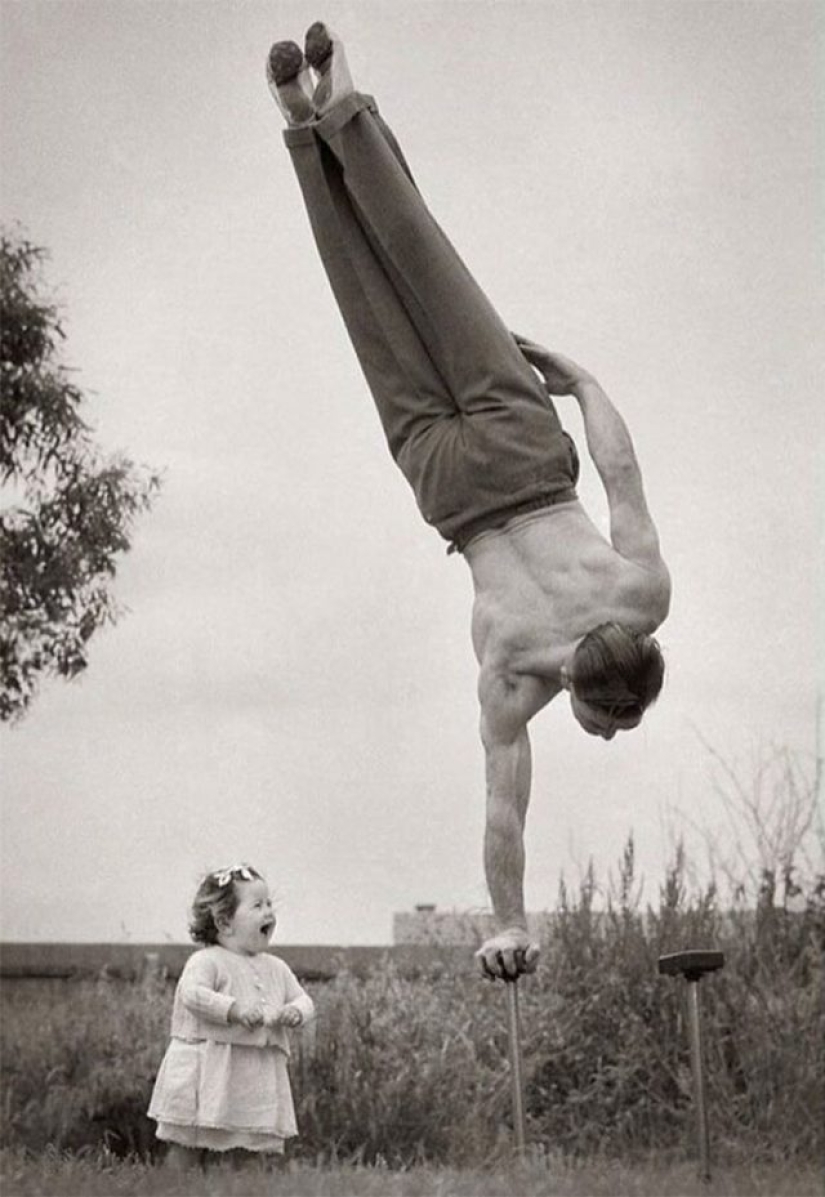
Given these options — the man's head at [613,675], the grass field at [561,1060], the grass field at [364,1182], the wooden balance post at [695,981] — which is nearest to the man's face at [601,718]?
the man's head at [613,675]

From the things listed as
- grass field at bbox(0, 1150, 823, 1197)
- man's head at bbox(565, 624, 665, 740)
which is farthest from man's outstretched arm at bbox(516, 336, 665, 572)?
grass field at bbox(0, 1150, 823, 1197)

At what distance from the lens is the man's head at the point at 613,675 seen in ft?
11.9

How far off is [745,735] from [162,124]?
3.19m

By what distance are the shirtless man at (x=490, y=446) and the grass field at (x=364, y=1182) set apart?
28.2 inches

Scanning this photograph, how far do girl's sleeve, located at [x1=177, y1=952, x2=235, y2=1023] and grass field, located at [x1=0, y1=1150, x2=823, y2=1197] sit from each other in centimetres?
37

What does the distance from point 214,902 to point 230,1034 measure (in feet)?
1.06

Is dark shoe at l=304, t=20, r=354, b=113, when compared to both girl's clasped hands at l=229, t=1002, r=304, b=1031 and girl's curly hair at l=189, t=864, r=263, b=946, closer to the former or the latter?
girl's curly hair at l=189, t=864, r=263, b=946

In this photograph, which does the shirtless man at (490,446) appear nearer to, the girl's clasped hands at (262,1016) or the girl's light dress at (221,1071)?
the girl's clasped hands at (262,1016)

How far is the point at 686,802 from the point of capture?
23.6 ft

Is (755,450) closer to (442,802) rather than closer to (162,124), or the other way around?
(442,802)

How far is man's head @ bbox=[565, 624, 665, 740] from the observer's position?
3617mm

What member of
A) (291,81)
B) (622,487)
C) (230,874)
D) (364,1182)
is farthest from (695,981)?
(291,81)

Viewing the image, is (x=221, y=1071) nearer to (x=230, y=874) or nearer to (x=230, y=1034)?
(x=230, y=1034)

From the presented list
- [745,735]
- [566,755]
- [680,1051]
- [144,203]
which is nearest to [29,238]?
[144,203]
